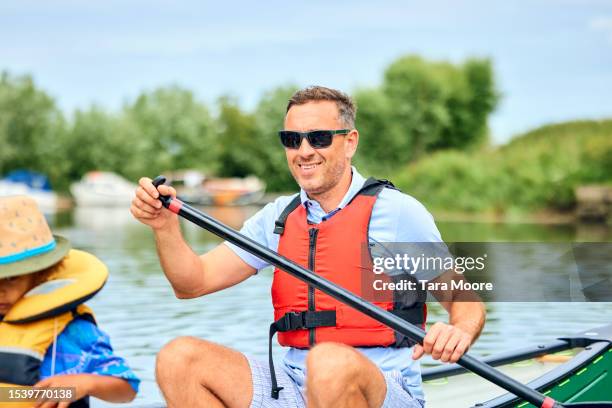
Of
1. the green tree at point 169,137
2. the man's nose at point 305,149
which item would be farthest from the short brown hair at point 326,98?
the green tree at point 169,137

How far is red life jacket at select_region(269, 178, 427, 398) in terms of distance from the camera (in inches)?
121

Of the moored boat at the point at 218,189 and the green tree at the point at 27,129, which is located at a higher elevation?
the green tree at the point at 27,129

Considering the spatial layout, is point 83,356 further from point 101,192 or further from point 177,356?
point 101,192

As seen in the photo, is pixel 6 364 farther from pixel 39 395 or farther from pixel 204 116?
pixel 204 116

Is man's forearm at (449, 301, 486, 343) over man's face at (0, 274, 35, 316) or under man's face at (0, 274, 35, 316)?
under

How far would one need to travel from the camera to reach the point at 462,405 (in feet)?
14.2

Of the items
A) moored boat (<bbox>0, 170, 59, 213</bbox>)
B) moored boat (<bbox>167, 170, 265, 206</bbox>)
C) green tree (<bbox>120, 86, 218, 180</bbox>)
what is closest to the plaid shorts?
moored boat (<bbox>167, 170, 265, 206</bbox>)

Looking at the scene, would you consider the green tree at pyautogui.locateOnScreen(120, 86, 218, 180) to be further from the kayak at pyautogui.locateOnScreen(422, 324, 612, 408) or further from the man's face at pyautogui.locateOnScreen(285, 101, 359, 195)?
the man's face at pyautogui.locateOnScreen(285, 101, 359, 195)

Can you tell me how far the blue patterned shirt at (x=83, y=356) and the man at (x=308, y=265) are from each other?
0.19m

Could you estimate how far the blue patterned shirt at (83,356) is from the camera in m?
2.87

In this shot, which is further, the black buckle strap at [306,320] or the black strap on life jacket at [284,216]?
the black strap on life jacket at [284,216]

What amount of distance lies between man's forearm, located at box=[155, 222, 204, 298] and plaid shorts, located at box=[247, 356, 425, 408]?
357 mm

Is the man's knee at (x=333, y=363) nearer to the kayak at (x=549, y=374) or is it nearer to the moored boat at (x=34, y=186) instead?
the kayak at (x=549, y=374)

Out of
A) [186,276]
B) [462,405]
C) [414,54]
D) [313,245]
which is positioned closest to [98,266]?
[186,276]
